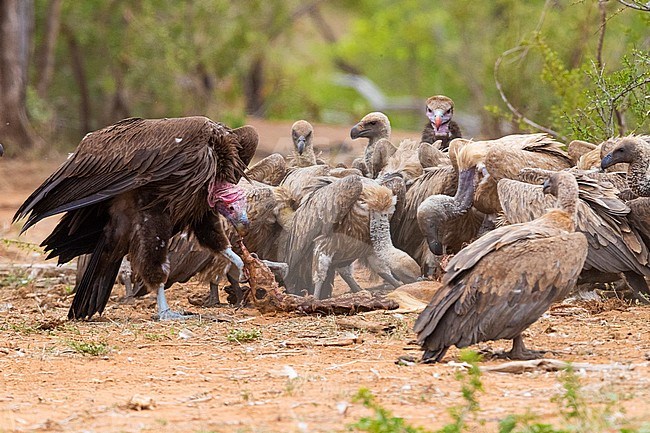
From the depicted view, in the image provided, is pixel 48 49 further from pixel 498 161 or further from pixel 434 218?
pixel 498 161

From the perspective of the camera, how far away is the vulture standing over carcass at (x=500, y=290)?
498cm

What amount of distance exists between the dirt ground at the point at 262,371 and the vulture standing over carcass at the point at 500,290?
187 millimetres

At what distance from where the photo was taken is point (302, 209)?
786 cm

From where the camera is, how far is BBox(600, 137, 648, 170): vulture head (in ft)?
23.8

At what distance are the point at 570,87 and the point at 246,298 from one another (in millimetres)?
3950

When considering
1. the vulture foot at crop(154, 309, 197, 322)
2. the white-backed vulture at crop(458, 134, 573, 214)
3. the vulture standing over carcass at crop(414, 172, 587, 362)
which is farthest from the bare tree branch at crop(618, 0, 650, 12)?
the vulture foot at crop(154, 309, 197, 322)

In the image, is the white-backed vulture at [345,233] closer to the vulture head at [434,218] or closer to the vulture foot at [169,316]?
the vulture head at [434,218]

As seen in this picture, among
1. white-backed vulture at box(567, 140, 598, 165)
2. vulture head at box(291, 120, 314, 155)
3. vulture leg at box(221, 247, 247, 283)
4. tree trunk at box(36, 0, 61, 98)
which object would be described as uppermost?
tree trunk at box(36, 0, 61, 98)

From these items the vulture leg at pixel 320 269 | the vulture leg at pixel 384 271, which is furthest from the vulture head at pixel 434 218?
the vulture leg at pixel 320 269

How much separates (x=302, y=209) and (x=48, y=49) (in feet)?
39.0

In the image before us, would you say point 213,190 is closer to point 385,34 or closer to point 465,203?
point 465,203

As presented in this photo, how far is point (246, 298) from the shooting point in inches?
311

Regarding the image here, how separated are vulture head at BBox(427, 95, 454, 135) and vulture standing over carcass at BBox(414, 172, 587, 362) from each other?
4021mm

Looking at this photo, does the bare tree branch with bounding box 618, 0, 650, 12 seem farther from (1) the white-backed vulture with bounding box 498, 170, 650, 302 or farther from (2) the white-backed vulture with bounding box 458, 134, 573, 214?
(1) the white-backed vulture with bounding box 498, 170, 650, 302
